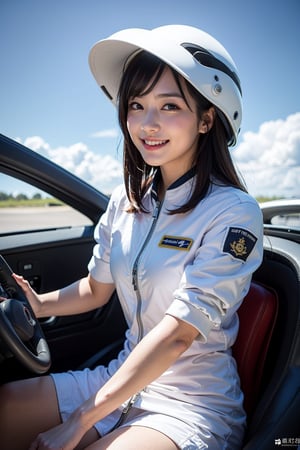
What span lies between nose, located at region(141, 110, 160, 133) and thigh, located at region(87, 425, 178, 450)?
867 mm

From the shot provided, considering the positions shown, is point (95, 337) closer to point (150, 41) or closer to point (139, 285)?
point (139, 285)

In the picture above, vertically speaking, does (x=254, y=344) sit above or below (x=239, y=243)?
below

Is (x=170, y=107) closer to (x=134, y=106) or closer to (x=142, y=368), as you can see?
(x=134, y=106)

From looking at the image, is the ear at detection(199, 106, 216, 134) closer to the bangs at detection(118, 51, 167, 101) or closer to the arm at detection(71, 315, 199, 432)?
the bangs at detection(118, 51, 167, 101)

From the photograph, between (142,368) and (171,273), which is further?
(171,273)

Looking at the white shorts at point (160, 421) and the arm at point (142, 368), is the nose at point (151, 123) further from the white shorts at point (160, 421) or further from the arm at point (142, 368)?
the white shorts at point (160, 421)

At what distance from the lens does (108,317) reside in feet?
7.52

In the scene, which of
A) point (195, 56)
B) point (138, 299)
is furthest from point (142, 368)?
point (195, 56)

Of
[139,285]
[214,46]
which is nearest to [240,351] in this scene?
[139,285]

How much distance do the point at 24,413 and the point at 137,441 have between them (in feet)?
1.39

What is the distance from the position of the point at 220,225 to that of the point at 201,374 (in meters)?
0.45

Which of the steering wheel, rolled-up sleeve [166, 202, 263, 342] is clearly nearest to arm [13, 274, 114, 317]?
the steering wheel

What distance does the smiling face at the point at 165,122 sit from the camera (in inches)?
53.6

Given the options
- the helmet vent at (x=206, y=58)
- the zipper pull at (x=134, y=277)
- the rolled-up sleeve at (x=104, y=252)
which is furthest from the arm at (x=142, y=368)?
the helmet vent at (x=206, y=58)
